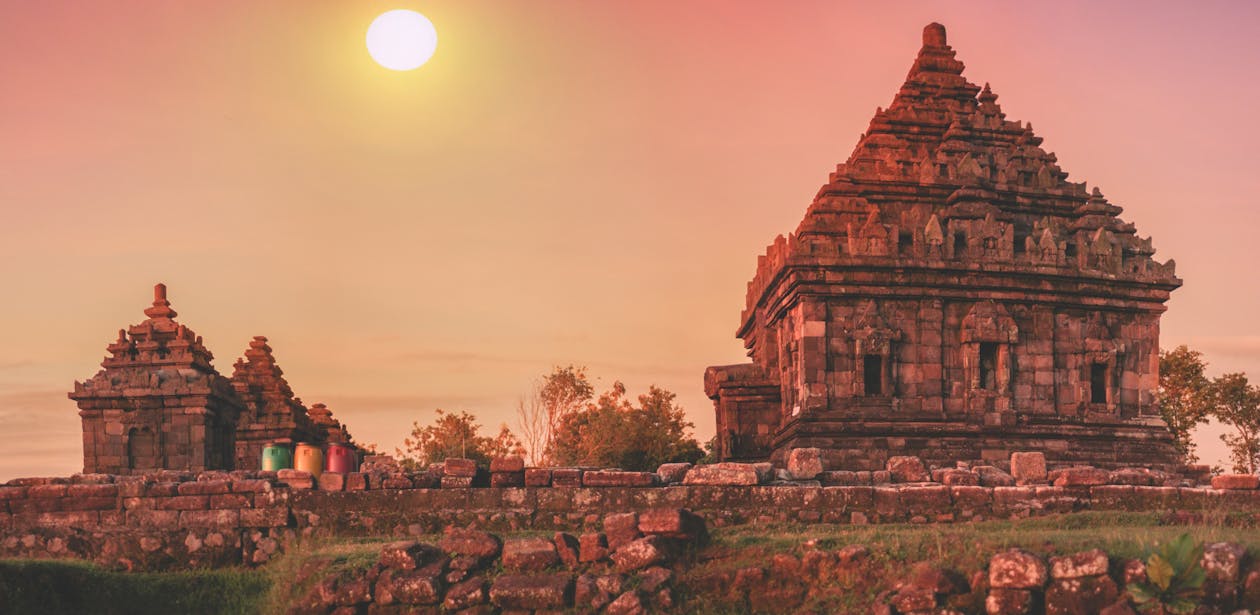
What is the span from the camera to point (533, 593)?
1480 cm

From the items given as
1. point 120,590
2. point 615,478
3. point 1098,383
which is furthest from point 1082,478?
point 120,590

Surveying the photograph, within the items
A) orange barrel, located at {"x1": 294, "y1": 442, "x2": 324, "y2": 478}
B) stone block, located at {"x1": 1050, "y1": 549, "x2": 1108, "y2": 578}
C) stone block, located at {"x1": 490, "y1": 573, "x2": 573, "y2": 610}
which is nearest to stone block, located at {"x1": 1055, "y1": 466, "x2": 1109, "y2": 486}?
stone block, located at {"x1": 1050, "y1": 549, "x2": 1108, "y2": 578}

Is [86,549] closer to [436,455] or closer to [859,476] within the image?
[859,476]

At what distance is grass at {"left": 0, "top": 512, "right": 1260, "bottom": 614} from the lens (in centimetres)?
1450

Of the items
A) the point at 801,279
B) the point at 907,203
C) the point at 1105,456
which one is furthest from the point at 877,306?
the point at 1105,456

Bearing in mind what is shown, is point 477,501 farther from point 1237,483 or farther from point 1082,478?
point 1237,483

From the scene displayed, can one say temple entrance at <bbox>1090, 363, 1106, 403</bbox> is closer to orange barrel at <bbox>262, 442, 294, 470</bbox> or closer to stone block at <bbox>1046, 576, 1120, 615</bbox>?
orange barrel at <bbox>262, 442, 294, 470</bbox>

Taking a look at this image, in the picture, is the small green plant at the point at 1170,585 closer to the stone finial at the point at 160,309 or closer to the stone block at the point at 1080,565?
the stone block at the point at 1080,565

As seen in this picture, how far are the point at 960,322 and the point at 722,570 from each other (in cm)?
1819

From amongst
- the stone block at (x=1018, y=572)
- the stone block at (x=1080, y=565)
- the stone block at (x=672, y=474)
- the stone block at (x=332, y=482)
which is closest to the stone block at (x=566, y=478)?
the stone block at (x=672, y=474)

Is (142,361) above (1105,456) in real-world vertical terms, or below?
above

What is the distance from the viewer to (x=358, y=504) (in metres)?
19.8

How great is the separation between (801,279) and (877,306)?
1843 millimetres

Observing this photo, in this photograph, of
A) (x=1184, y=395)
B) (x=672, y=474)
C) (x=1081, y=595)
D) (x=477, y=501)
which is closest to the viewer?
(x=1081, y=595)
